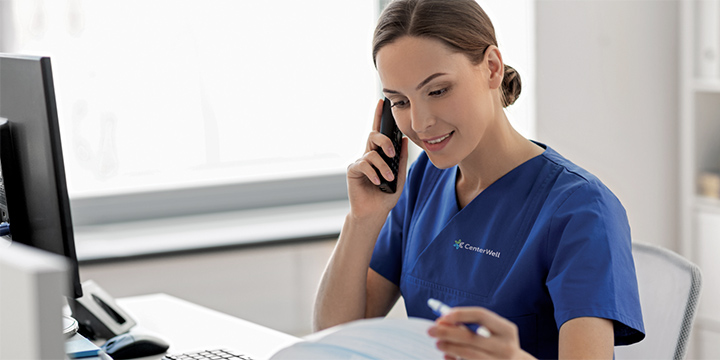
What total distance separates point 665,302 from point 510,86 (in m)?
0.45

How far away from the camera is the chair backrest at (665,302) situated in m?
1.21

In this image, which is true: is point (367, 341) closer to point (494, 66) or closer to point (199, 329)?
point (494, 66)

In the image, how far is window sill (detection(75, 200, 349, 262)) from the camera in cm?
241

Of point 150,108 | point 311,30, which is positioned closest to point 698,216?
point 311,30

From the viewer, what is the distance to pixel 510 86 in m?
1.40

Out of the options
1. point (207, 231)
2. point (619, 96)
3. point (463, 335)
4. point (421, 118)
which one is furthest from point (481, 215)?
point (619, 96)

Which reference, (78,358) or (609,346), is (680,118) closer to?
(609,346)

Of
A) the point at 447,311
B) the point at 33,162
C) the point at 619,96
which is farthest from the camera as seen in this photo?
the point at 619,96

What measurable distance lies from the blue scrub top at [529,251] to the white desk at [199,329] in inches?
10.7

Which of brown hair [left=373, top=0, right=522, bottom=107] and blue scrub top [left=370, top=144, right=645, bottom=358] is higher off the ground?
brown hair [left=373, top=0, right=522, bottom=107]

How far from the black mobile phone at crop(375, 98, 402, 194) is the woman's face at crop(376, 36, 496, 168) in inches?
8.2

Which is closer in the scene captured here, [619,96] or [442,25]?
[442,25]

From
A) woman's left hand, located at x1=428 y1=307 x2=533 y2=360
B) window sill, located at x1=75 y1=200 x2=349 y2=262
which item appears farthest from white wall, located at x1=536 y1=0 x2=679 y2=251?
woman's left hand, located at x1=428 y1=307 x2=533 y2=360

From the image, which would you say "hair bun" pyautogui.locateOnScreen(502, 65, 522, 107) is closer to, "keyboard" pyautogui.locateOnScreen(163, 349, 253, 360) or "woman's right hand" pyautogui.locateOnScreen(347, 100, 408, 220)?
"woman's right hand" pyautogui.locateOnScreen(347, 100, 408, 220)
